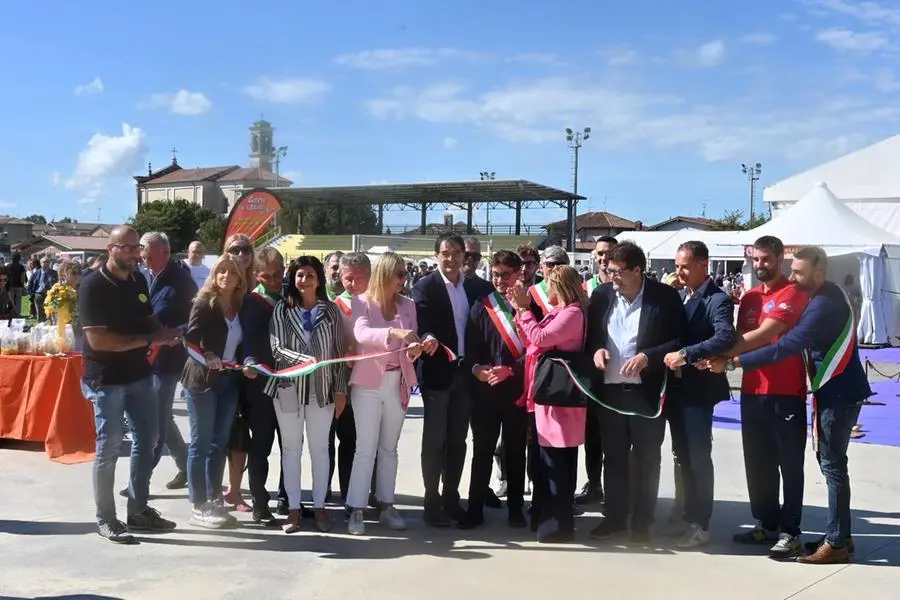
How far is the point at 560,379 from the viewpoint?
5.08 m

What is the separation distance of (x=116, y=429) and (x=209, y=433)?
595 mm

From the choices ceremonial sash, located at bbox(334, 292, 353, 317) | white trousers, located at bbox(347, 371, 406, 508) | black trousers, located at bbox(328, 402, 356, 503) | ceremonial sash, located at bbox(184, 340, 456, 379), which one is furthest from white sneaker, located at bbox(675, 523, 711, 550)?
ceremonial sash, located at bbox(334, 292, 353, 317)

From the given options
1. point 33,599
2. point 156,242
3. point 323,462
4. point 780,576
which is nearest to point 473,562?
point 323,462

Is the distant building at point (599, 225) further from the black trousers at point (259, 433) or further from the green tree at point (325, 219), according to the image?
A: the black trousers at point (259, 433)

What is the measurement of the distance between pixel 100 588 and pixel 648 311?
3392 mm

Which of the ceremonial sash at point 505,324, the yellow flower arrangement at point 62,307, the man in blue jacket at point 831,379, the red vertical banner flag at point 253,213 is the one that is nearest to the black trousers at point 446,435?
the ceremonial sash at point 505,324

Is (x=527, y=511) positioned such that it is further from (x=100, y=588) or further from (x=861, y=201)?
(x=861, y=201)

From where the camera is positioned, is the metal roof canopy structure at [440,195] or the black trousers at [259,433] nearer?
the black trousers at [259,433]

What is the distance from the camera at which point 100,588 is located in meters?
4.22

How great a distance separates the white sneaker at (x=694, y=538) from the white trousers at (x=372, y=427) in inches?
74.3

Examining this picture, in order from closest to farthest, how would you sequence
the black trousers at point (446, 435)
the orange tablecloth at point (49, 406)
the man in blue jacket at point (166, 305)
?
the black trousers at point (446, 435) → the man in blue jacket at point (166, 305) → the orange tablecloth at point (49, 406)

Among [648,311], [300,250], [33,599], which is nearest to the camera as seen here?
[33,599]

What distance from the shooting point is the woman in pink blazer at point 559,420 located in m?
5.10

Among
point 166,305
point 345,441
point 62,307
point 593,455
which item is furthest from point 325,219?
point 345,441
